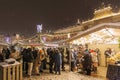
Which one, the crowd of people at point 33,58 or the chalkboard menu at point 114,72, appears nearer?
the chalkboard menu at point 114,72

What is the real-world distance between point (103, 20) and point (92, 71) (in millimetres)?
14918

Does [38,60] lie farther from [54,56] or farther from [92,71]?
[92,71]

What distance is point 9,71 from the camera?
316 inches

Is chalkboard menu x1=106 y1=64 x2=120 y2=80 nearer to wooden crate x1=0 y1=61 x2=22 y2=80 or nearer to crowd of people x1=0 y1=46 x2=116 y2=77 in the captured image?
wooden crate x1=0 y1=61 x2=22 y2=80

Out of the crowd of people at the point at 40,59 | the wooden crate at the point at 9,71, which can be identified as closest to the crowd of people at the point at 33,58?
the crowd of people at the point at 40,59

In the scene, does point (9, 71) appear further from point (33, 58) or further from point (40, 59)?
point (40, 59)

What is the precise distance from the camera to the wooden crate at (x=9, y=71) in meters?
7.82

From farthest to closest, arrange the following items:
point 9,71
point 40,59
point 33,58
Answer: point 40,59
point 33,58
point 9,71

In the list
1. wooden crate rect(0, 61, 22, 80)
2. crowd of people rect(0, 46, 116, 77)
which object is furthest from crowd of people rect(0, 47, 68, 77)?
wooden crate rect(0, 61, 22, 80)

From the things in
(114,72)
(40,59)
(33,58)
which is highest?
Answer: (33,58)

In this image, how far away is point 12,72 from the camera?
825 cm

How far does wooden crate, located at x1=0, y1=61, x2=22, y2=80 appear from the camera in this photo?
25.7 feet

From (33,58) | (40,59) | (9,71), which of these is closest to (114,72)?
(9,71)

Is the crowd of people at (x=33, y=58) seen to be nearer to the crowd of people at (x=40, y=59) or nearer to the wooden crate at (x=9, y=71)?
the crowd of people at (x=40, y=59)
